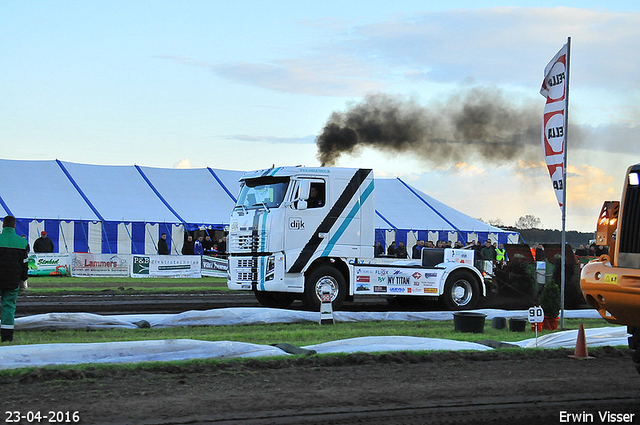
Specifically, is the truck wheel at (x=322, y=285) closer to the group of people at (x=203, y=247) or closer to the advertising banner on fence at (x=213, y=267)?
the group of people at (x=203, y=247)

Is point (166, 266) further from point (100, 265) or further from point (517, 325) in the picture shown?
point (517, 325)

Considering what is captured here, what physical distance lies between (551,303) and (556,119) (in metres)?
3.32

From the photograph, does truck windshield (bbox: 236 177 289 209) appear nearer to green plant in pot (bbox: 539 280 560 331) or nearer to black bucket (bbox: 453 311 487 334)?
black bucket (bbox: 453 311 487 334)

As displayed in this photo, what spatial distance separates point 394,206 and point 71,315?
94.1ft

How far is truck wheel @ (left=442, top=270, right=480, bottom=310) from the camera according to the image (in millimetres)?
18531

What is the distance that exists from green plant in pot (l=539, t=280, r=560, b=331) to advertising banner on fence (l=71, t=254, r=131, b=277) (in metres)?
20.2

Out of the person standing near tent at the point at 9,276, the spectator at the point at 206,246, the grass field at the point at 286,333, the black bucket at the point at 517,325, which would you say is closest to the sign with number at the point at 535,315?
the grass field at the point at 286,333

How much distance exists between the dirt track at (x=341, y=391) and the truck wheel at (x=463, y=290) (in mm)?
9176

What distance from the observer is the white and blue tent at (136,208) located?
103ft

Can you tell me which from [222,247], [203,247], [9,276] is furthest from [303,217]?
[203,247]

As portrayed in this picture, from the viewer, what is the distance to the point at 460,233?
127 ft

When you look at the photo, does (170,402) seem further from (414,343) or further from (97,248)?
(97,248)

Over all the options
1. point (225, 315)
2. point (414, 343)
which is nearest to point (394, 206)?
point (225, 315)

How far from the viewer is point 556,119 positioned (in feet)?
41.8
